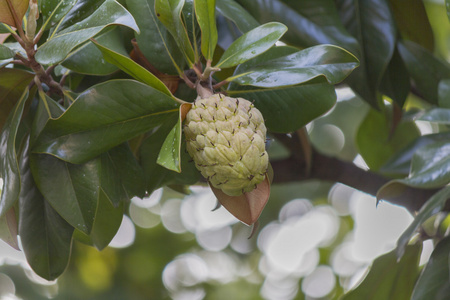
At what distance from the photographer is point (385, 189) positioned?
82 centimetres

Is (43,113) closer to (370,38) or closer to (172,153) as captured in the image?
(172,153)

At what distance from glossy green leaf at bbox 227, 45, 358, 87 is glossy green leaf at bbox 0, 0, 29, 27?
270 millimetres

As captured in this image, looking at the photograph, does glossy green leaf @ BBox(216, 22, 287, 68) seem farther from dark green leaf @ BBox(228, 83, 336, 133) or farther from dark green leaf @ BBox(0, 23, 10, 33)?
dark green leaf @ BBox(0, 23, 10, 33)

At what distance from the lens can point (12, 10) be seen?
2.14 ft

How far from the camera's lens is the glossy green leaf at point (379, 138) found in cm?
132

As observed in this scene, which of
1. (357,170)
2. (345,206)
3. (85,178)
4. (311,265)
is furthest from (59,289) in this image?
(85,178)

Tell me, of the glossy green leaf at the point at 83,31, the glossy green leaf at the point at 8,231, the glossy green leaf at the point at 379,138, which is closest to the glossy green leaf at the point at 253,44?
the glossy green leaf at the point at 83,31

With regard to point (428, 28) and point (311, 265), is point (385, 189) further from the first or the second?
point (311, 265)

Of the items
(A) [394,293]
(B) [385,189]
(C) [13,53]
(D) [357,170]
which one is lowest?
(A) [394,293]

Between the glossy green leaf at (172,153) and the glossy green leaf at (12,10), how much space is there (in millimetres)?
237

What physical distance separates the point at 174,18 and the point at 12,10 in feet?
0.63

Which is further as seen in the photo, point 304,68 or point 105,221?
point 105,221

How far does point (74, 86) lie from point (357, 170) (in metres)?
0.61

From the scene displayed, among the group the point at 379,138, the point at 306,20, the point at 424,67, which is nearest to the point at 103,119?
the point at 306,20
